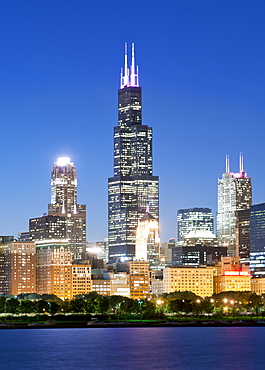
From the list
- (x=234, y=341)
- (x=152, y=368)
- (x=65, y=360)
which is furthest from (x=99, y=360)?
(x=234, y=341)

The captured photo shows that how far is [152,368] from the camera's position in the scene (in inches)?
5531

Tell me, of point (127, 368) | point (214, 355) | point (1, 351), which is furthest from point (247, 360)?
point (1, 351)

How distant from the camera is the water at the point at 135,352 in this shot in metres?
146

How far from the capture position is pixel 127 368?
141125 millimetres

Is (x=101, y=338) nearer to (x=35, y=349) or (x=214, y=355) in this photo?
(x=35, y=349)

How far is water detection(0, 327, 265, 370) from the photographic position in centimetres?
14575

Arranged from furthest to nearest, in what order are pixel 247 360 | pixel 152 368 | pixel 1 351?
1. pixel 1 351
2. pixel 247 360
3. pixel 152 368

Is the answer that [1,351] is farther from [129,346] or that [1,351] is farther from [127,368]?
[127,368]

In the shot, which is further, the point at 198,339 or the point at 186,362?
the point at 198,339

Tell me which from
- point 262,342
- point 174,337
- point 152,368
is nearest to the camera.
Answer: point 152,368

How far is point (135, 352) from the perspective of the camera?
6452 inches

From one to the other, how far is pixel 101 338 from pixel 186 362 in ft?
170

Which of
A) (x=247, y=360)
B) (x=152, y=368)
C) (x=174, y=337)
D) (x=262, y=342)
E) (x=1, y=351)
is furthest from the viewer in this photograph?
(x=174, y=337)

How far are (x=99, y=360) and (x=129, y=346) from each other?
21.5m
